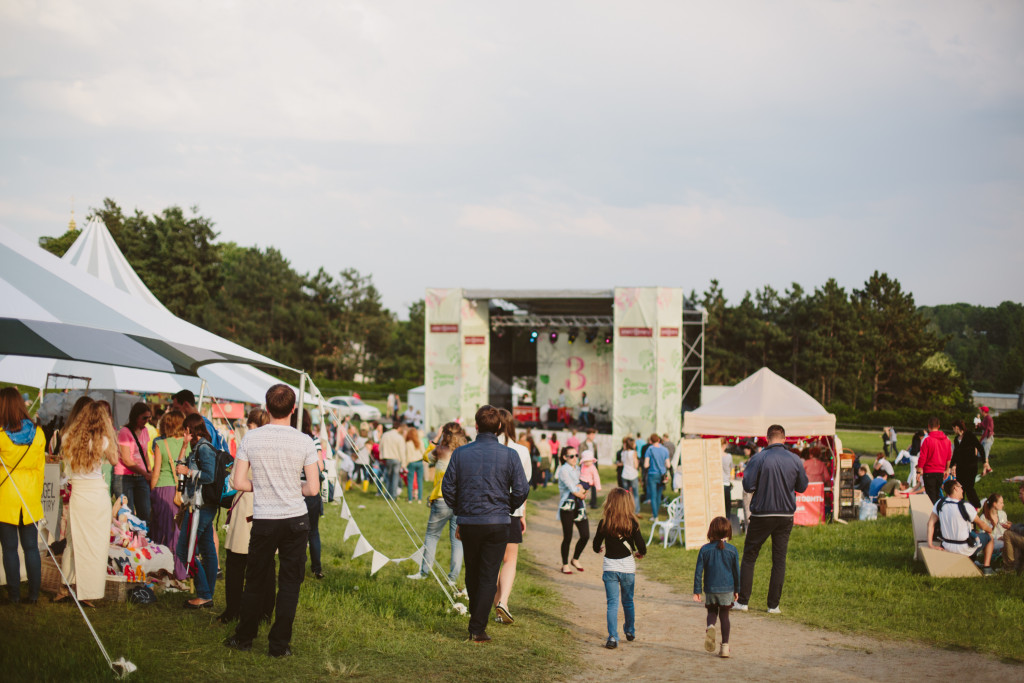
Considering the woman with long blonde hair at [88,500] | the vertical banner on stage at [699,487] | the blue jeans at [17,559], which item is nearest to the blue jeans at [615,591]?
the woman with long blonde hair at [88,500]

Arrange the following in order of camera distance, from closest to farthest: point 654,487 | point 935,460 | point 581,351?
point 935,460, point 654,487, point 581,351

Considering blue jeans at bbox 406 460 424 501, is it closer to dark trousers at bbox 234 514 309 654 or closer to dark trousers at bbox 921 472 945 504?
dark trousers at bbox 921 472 945 504

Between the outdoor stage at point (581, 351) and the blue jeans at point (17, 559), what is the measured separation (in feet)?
67.7

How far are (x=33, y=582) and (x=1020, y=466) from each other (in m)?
18.6

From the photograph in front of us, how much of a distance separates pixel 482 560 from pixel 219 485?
188 centimetres

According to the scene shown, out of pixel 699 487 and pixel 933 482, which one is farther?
pixel 933 482

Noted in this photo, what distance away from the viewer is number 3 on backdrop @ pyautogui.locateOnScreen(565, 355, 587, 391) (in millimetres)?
31875

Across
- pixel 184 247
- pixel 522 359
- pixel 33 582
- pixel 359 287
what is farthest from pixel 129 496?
pixel 359 287

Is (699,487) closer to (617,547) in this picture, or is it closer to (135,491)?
(617,547)

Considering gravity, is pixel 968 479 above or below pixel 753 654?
above

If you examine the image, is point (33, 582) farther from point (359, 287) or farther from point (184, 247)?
point (359, 287)

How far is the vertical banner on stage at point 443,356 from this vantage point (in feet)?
86.6

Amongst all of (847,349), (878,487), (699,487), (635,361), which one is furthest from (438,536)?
(847,349)

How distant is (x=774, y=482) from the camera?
680 centimetres
